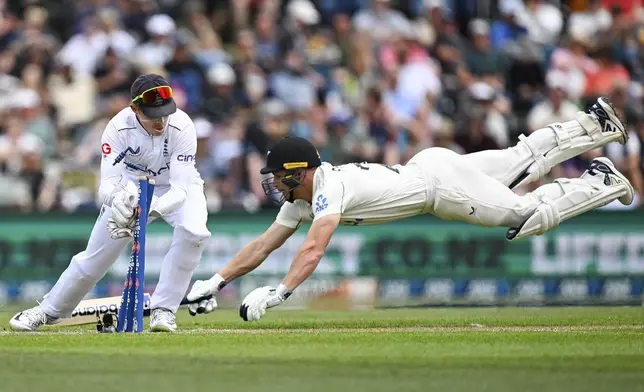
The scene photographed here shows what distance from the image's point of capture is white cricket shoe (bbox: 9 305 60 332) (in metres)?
11.2

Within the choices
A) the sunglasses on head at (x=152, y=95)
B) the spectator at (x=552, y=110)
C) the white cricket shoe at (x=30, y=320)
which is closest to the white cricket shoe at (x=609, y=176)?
the sunglasses on head at (x=152, y=95)

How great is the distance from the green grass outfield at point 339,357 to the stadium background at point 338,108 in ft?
16.1

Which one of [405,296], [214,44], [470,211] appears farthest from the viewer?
[214,44]

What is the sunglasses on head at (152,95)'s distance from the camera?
1041 cm

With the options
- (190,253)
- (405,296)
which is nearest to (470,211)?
(190,253)

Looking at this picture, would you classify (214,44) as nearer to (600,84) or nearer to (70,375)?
(600,84)

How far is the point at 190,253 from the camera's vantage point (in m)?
11.1

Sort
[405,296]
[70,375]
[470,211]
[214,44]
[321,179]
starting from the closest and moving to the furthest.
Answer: [70,375] → [321,179] → [470,211] → [405,296] → [214,44]

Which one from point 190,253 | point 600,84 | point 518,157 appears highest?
point 600,84

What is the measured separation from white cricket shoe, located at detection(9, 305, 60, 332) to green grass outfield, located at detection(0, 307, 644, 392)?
151 mm

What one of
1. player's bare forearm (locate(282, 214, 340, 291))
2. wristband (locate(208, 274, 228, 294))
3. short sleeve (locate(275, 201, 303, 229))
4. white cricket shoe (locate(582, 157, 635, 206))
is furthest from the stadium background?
player's bare forearm (locate(282, 214, 340, 291))

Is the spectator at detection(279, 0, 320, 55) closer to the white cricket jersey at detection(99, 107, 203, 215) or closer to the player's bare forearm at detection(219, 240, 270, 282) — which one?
the white cricket jersey at detection(99, 107, 203, 215)

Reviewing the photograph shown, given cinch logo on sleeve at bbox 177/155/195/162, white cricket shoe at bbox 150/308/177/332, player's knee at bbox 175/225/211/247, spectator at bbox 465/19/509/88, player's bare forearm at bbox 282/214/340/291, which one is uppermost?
spectator at bbox 465/19/509/88

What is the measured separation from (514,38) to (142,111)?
1150 cm
